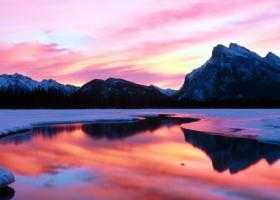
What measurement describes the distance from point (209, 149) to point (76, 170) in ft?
33.8

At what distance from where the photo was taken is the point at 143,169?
19.2 metres

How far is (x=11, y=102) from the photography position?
400 feet

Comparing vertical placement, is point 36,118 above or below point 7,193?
above

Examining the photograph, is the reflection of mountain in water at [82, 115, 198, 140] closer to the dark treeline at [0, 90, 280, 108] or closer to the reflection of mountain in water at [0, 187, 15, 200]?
the reflection of mountain in water at [0, 187, 15, 200]

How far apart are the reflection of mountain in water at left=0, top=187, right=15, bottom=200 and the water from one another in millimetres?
29

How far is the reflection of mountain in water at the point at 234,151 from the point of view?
21.0 metres

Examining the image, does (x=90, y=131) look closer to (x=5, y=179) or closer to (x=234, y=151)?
(x=234, y=151)

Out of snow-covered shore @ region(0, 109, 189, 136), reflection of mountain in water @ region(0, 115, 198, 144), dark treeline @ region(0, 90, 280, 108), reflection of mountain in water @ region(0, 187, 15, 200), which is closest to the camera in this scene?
reflection of mountain in water @ region(0, 187, 15, 200)

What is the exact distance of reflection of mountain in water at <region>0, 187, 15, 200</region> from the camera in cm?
1337

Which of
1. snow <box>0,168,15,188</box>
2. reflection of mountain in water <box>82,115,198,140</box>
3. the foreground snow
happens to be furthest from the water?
reflection of mountain in water <box>82,115,198,140</box>

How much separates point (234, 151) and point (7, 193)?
1475 cm

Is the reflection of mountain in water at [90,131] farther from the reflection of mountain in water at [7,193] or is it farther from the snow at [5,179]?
the reflection of mountain in water at [7,193]

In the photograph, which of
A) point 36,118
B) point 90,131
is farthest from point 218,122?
point 36,118

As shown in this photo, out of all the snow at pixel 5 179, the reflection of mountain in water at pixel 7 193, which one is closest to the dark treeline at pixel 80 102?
the snow at pixel 5 179
